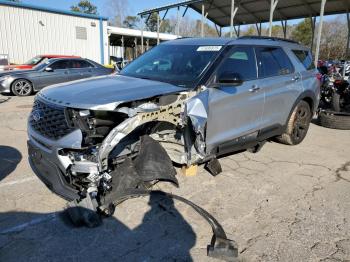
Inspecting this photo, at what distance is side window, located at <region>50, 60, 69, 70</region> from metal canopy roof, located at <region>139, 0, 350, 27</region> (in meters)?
8.73

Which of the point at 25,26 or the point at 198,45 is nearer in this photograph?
the point at 198,45

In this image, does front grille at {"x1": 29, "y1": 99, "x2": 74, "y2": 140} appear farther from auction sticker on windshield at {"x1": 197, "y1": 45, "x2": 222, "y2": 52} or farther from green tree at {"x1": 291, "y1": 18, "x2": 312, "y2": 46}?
green tree at {"x1": 291, "y1": 18, "x2": 312, "y2": 46}

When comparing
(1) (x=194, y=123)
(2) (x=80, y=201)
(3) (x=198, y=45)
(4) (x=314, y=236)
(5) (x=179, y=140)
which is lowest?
(4) (x=314, y=236)

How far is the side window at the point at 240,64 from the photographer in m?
4.43

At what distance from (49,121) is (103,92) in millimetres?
644

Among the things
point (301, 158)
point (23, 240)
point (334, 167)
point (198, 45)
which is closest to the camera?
point (23, 240)

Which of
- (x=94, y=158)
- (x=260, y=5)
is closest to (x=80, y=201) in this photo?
(x=94, y=158)

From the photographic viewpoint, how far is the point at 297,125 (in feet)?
20.4

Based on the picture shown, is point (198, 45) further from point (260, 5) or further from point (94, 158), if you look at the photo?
point (260, 5)

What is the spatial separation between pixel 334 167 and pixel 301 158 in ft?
1.81

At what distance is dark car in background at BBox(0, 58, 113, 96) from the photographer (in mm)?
12531

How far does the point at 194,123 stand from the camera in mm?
3857

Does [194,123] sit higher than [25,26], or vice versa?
[25,26]

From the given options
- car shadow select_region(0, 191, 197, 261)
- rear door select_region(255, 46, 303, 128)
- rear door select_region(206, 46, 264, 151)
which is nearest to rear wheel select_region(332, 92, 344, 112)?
rear door select_region(255, 46, 303, 128)
